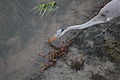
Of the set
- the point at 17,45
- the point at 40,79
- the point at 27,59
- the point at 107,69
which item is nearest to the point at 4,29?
the point at 17,45

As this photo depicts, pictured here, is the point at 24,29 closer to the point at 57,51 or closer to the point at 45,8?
the point at 45,8

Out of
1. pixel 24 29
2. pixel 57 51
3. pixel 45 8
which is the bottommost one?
pixel 57 51

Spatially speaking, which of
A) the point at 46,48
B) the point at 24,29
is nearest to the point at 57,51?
the point at 46,48

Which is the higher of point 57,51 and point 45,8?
point 45,8

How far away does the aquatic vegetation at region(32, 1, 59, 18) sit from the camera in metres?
4.01

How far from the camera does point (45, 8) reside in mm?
4023

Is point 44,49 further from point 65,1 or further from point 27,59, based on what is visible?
point 65,1

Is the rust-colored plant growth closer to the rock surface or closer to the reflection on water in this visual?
the rock surface

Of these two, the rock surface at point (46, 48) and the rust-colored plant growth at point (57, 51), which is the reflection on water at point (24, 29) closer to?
the rock surface at point (46, 48)

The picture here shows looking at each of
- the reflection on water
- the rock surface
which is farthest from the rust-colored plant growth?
the reflection on water

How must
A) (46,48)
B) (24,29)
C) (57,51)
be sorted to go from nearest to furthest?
1. (57,51)
2. (46,48)
3. (24,29)

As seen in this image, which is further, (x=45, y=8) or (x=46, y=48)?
(x=45, y=8)

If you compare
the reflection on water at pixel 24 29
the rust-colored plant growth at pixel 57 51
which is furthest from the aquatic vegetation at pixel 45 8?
the rust-colored plant growth at pixel 57 51

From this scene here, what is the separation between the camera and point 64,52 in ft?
12.1
